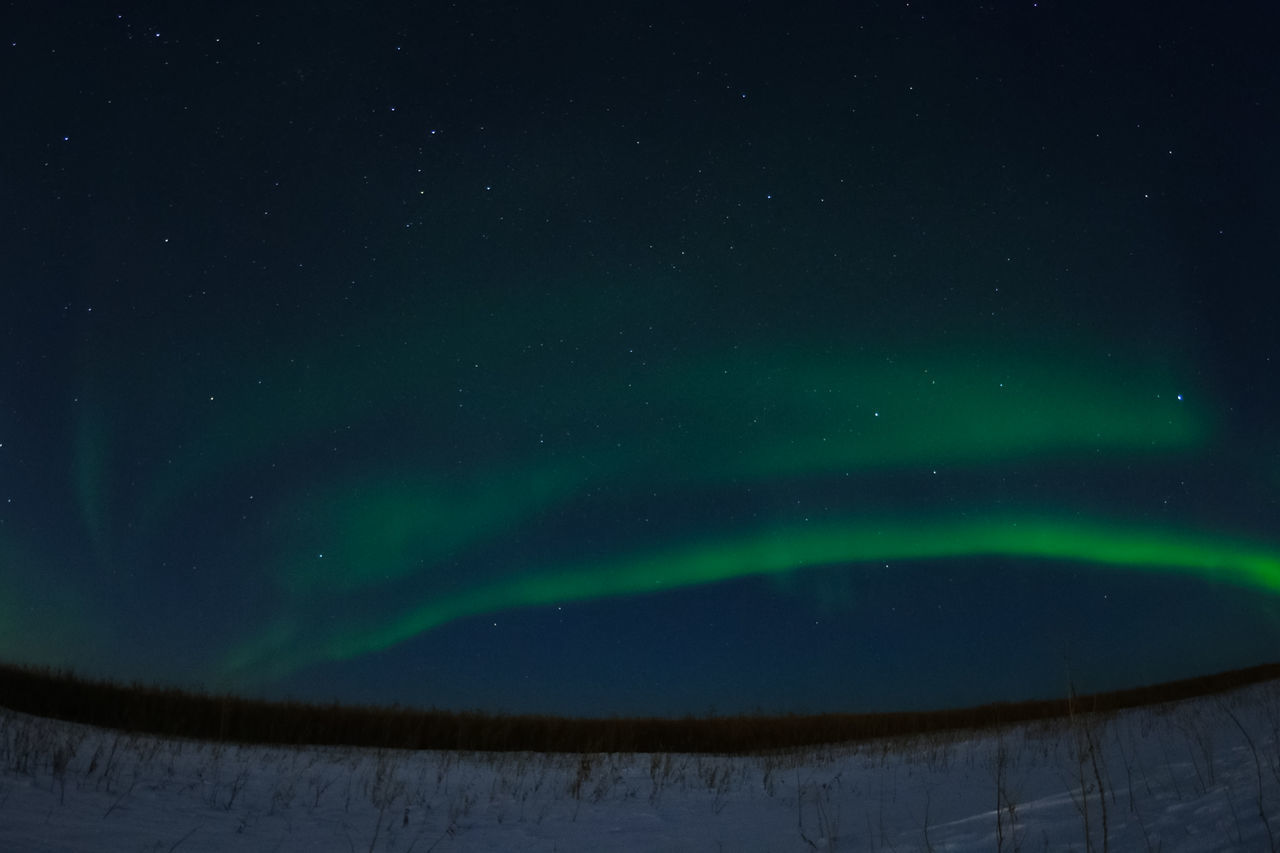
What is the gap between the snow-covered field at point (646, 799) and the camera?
5.86 metres

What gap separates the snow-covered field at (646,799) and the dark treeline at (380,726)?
5014 mm

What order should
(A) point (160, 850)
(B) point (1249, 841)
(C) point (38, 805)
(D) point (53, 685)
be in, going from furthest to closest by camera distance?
1. (D) point (53, 685)
2. (C) point (38, 805)
3. (A) point (160, 850)
4. (B) point (1249, 841)

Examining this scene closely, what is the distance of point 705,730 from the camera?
25.5 metres

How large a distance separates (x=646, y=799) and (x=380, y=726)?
48.4ft

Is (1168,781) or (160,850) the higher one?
(1168,781)

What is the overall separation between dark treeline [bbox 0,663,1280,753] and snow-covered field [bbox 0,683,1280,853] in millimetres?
5014

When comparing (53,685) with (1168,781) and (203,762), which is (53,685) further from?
(1168,781)

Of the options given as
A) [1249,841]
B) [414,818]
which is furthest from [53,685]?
[1249,841]

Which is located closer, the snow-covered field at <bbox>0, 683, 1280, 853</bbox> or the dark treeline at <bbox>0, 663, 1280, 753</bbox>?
the snow-covered field at <bbox>0, 683, 1280, 853</bbox>

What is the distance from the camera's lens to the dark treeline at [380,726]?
18172mm

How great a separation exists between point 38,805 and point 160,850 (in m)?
1.70

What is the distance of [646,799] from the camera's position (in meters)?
9.71

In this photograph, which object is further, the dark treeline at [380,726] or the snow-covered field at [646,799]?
the dark treeline at [380,726]

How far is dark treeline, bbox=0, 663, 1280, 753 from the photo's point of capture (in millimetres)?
18172
